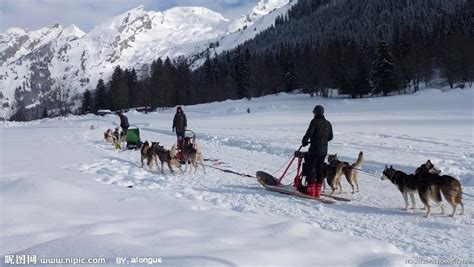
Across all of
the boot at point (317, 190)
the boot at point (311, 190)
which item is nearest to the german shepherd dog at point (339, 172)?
the boot at point (317, 190)

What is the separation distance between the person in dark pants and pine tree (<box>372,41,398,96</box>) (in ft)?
165

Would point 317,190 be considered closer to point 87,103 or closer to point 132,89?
point 132,89

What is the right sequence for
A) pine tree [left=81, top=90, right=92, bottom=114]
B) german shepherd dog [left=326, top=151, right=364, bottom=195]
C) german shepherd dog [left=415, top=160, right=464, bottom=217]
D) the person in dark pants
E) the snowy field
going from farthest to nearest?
1. pine tree [left=81, top=90, right=92, bottom=114]
2. german shepherd dog [left=326, top=151, right=364, bottom=195]
3. the person in dark pants
4. german shepherd dog [left=415, top=160, right=464, bottom=217]
5. the snowy field

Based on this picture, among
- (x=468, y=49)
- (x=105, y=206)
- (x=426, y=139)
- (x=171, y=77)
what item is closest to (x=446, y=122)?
(x=426, y=139)

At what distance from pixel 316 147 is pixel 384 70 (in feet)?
167

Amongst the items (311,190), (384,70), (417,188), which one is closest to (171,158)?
(311,190)

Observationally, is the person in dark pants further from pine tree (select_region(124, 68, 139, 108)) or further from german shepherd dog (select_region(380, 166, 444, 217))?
pine tree (select_region(124, 68, 139, 108))

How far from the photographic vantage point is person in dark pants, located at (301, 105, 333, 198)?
Answer: 337 inches

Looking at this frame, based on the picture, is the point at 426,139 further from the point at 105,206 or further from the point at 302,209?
the point at 105,206

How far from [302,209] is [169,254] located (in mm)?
3655

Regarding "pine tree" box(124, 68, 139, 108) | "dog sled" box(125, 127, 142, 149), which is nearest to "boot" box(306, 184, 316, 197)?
"dog sled" box(125, 127, 142, 149)

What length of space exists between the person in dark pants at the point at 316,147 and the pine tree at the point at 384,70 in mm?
50351

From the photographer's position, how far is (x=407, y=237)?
6.08 meters

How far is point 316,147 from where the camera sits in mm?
8648
